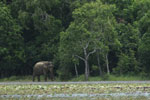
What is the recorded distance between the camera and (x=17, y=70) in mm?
44062

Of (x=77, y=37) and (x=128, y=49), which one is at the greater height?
(x=77, y=37)

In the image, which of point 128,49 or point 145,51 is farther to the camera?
point 128,49

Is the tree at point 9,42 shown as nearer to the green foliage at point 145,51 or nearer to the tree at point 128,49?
the tree at point 128,49

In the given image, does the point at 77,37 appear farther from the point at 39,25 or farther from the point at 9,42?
the point at 9,42

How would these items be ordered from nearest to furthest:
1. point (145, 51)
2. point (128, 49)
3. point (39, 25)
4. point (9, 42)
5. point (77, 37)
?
point (77, 37)
point (145, 51)
point (128, 49)
point (9, 42)
point (39, 25)

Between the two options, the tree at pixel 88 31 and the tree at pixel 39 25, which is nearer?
the tree at pixel 88 31

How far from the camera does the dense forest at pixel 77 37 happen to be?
34.9 meters

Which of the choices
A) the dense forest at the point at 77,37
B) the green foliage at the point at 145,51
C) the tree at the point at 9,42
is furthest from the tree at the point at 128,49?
the tree at the point at 9,42

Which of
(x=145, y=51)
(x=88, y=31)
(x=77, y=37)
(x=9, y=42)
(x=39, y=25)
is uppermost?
(x=39, y=25)

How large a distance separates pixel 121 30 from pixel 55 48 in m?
7.01

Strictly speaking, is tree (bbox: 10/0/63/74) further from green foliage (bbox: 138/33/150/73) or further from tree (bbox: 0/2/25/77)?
green foliage (bbox: 138/33/150/73)

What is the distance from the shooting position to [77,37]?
34500 mm

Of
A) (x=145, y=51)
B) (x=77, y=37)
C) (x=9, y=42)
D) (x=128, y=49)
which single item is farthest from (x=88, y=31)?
(x=9, y=42)

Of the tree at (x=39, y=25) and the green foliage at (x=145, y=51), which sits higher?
the tree at (x=39, y=25)
